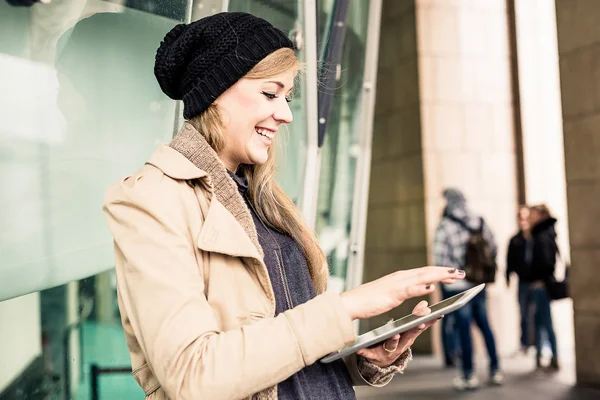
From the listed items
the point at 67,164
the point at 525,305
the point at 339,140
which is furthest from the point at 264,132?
the point at 525,305

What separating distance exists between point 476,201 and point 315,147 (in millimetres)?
5287

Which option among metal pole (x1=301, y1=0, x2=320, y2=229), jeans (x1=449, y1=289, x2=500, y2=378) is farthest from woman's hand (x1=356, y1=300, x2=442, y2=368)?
jeans (x1=449, y1=289, x2=500, y2=378)

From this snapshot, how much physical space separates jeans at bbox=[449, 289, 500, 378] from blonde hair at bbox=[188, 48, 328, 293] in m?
5.82

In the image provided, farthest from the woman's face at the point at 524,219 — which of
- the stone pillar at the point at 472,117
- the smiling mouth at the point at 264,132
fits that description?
the smiling mouth at the point at 264,132

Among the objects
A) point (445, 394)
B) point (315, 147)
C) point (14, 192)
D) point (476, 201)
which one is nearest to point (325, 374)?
point (14, 192)

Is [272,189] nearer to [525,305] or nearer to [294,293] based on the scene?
[294,293]

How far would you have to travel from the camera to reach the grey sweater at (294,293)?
4.97ft

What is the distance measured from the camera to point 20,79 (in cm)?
333

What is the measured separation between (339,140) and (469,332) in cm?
247

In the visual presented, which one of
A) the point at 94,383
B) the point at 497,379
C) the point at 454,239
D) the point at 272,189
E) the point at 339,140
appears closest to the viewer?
the point at 272,189

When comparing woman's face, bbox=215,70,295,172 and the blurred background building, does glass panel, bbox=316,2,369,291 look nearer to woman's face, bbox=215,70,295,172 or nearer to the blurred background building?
the blurred background building

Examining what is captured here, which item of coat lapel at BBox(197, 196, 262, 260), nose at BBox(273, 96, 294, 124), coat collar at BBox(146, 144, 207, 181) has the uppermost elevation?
nose at BBox(273, 96, 294, 124)

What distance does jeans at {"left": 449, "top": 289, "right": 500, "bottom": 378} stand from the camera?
24.0 feet

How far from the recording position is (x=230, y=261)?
4.79 ft
